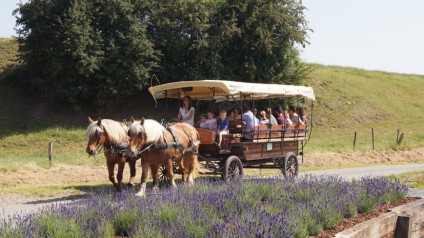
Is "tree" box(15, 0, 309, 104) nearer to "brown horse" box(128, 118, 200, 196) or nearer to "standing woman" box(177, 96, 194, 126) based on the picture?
"standing woman" box(177, 96, 194, 126)

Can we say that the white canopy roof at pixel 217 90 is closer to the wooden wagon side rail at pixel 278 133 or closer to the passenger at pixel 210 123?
the passenger at pixel 210 123

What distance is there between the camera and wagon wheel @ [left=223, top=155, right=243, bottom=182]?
533 inches

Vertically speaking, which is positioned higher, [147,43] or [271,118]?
[147,43]

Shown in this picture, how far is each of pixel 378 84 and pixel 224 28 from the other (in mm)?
30666

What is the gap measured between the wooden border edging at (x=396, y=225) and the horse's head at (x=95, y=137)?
6442 mm

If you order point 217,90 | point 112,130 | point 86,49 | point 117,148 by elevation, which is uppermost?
point 86,49

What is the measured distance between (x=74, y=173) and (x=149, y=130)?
26.0 ft

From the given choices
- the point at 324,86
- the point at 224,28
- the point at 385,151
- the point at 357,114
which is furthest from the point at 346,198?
the point at 324,86

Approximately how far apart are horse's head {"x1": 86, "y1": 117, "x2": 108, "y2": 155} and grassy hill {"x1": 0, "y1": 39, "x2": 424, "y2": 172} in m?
7.82

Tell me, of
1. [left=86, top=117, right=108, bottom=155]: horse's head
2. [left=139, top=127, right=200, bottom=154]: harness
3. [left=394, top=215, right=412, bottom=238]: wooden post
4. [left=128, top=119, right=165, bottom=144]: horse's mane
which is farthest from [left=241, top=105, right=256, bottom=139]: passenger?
[left=394, top=215, right=412, bottom=238]: wooden post

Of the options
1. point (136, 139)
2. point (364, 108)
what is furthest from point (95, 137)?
point (364, 108)

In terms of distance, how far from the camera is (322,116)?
48.6 metres

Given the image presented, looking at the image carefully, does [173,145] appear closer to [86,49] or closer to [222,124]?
[222,124]

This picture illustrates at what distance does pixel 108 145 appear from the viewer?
481 inches
